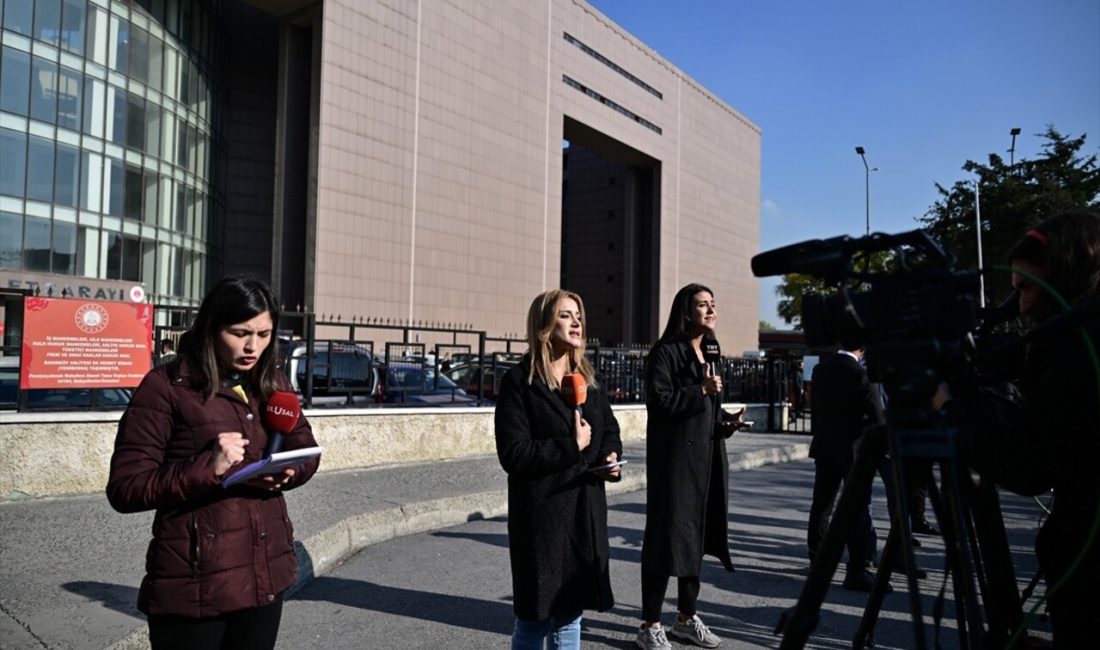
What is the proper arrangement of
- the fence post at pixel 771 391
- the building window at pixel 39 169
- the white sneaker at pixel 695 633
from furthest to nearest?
the building window at pixel 39 169, the fence post at pixel 771 391, the white sneaker at pixel 695 633

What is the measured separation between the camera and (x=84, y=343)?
302 inches

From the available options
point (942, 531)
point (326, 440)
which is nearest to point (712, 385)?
point (942, 531)

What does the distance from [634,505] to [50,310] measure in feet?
21.0

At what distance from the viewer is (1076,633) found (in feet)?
6.20

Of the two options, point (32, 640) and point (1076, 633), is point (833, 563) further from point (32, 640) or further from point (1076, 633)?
point (32, 640)

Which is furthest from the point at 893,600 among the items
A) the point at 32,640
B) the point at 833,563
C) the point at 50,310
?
the point at 50,310

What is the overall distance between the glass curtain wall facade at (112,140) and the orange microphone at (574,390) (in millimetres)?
31664

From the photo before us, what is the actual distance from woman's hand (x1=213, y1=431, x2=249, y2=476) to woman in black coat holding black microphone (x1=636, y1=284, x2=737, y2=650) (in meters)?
2.50

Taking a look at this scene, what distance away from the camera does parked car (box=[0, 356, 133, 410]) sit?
7297 mm

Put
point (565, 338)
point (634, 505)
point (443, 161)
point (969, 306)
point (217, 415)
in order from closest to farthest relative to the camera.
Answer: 1. point (969, 306)
2. point (217, 415)
3. point (565, 338)
4. point (634, 505)
5. point (443, 161)

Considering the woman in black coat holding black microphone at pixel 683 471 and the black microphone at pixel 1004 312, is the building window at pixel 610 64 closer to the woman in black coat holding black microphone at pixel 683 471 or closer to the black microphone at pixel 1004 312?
the woman in black coat holding black microphone at pixel 683 471

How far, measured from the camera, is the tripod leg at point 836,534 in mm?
1878

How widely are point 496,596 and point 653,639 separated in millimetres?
1498

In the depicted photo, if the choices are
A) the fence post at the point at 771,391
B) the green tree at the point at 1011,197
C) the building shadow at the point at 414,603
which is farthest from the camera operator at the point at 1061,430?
the green tree at the point at 1011,197
